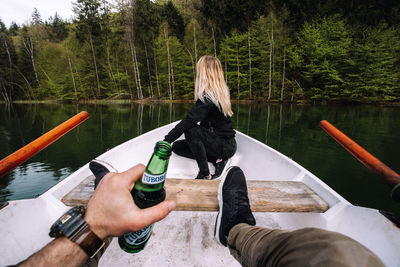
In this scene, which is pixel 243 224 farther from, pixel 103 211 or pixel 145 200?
pixel 103 211

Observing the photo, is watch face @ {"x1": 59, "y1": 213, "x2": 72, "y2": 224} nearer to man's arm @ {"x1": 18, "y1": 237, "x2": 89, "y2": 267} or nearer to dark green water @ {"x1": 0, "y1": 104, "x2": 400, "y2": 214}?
man's arm @ {"x1": 18, "y1": 237, "x2": 89, "y2": 267}

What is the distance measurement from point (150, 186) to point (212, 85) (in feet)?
5.12

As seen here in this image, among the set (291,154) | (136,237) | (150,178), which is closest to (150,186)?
(150,178)

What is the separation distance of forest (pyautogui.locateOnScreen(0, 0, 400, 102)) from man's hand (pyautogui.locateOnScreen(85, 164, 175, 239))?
19326mm

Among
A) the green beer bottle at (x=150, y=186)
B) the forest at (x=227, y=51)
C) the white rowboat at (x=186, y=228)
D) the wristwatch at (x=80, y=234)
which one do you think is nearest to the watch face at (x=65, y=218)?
the wristwatch at (x=80, y=234)

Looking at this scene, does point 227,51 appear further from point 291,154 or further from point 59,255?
point 59,255

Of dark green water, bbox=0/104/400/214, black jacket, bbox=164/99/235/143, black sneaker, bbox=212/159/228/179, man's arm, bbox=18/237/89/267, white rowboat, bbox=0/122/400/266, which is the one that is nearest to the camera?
man's arm, bbox=18/237/89/267

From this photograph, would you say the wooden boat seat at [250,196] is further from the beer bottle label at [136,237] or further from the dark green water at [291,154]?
the dark green water at [291,154]

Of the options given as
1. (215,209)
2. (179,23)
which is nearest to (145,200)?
(215,209)

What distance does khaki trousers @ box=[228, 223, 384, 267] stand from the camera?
1.55 feet

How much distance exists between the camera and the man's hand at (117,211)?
465 millimetres

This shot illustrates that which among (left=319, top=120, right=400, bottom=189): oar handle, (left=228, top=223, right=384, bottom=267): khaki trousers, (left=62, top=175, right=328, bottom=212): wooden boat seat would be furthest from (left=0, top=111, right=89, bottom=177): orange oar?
(left=319, top=120, right=400, bottom=189): oar handle

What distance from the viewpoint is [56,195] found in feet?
4.12

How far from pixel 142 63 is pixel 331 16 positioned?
68.1ft
